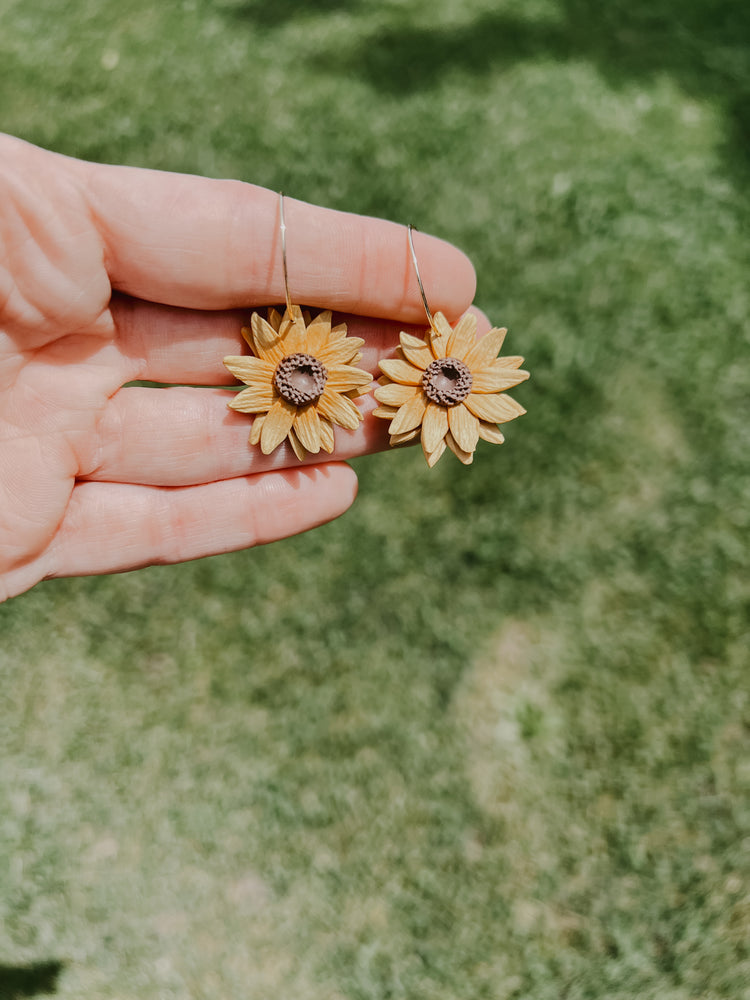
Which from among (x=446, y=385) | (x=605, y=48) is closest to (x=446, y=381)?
(x=446, y=385)

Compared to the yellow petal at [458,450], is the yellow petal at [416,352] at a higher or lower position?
higher

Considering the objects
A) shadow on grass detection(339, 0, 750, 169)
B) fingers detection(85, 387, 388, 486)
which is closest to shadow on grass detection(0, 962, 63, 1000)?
fingers detection(85, 387, 388, 486)

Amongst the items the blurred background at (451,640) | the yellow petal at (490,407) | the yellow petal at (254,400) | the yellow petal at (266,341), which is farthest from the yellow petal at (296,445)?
the blurred background at (451,640)

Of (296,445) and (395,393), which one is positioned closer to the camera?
(395,393)

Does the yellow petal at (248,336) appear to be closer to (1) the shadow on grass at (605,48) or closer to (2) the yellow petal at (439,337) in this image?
(2) the yellow petal at (439,337)

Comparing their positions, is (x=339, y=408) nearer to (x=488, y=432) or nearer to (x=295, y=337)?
(x=295, y=337)

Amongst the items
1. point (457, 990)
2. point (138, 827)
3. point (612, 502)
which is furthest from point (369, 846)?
point (612, 502)

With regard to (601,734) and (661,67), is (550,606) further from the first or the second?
(661,67)
